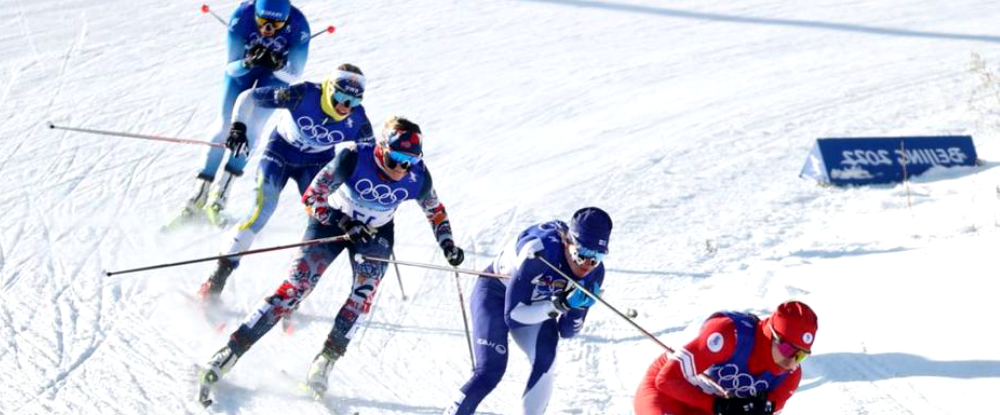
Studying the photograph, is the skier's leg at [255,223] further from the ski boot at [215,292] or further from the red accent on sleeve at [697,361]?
the red accent on sleeve at [697,361]

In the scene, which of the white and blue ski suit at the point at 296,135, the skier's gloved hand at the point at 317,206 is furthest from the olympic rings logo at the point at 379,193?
the white and blue ski suit at the point at 296,135

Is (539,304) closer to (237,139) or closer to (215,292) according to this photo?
(215,292)

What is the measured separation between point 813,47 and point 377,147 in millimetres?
9994

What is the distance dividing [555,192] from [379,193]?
413cm

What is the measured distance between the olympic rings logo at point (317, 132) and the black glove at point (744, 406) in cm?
414

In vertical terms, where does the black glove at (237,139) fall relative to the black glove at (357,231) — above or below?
below

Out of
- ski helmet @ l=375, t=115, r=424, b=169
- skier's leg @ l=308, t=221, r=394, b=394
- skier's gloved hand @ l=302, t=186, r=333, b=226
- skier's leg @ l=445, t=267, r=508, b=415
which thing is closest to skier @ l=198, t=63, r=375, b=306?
skier's gloved hand @ l=302, t=186, r=333, b=226

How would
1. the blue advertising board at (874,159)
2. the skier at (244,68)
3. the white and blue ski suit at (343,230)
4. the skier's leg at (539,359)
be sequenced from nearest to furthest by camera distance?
the skier's leg at (539,359) < the white and blue ski suit at (343,230) < the skier at (244,68) < the blue advertising board at (874,159)

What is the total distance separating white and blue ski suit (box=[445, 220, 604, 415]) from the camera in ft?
23.3

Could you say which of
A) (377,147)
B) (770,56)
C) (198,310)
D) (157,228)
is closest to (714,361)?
(377,147)

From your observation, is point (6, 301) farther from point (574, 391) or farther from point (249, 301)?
point (574, 391)

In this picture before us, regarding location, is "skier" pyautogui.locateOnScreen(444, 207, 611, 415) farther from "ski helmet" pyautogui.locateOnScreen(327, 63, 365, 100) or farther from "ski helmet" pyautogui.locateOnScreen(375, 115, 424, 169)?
"ski helmet" pyautogui.locateOnScreen(327, 63, 365, 100)

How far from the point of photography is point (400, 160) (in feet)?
25.8

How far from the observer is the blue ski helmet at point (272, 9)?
10.4 meters
